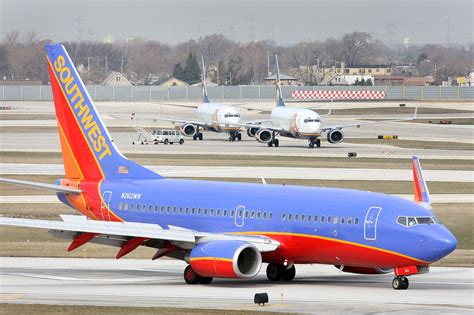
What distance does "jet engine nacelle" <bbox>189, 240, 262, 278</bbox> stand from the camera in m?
40.0

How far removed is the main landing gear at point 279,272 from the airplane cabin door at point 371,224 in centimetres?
453

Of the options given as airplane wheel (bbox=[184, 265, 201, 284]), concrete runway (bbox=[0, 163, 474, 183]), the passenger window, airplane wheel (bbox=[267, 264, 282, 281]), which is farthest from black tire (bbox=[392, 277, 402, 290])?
concrete runway (bbox=[0, 163, 474, 183])

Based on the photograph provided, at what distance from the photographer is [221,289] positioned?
40.6 metres

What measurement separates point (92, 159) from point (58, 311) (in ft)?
44.3

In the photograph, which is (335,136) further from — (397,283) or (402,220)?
(402,220)

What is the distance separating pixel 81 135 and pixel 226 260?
412 inches

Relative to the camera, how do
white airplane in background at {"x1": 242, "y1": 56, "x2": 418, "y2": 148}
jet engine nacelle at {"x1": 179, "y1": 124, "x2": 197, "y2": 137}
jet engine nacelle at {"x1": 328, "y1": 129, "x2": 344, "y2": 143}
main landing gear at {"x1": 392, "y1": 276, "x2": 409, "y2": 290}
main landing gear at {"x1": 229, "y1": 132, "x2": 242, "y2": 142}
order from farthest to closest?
1. jet engine nacelle at {"x1": 179, "y1": 124, "x2": 197, "y2": 137}
2. main landing gear at {"x1": 229, "y1": 132, "x2": 242, "y2": 142}
3. jet engine nacelle at {"x1": 328, "y1": 129, "x2": 344, "y2": 143}
4. white airplane in background at {"x1": 242, "y1": 56, "x2": 418, "y2": 148}
5. main landing gear at {"x1": 392, "y1": 276, "x2": 409, "y2": 290}

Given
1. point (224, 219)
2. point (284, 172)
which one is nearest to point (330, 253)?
point (224, 219)

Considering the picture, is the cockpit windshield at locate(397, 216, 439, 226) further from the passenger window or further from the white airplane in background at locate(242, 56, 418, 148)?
the white airplane in background at locate(242, 56, 418, 148)

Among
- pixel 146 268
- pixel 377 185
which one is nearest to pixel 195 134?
pixel 377 185

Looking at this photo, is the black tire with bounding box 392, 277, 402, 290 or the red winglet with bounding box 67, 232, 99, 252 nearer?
the black tire with bounding box 392, 277, 402, 290

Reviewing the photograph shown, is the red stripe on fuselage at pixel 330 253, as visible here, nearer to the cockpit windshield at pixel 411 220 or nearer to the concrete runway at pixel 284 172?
the cockpit windshield at pixel 411 220

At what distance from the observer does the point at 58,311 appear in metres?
34.6

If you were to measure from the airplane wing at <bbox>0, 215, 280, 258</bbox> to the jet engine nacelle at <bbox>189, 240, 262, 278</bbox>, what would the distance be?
0.67 meters
